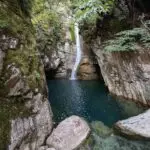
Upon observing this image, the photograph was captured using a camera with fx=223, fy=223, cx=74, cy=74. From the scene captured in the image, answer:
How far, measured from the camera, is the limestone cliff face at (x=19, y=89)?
640cm

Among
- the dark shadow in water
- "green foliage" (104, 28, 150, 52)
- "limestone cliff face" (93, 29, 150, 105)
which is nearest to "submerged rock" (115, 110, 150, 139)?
the dark shadow in water

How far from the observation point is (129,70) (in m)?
13.2

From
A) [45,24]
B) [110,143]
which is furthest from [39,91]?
[45,24]

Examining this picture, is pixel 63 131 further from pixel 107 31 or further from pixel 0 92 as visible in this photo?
pixel 107 31

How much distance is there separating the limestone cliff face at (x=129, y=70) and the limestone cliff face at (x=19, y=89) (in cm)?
564

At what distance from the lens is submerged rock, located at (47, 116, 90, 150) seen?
740cm

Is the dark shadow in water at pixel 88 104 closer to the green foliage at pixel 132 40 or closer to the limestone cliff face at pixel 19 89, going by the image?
the green foliage at pixel 132 40

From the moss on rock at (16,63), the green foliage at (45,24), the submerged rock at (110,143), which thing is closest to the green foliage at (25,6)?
the moss on rock at (16,63)

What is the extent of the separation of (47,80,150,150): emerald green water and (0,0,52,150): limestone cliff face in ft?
5.77

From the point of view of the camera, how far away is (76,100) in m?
15.1

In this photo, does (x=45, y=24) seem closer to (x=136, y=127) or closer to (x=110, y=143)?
(x=136, y=127)

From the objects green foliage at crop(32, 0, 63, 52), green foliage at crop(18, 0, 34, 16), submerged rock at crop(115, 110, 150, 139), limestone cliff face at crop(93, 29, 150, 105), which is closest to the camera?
submerged rock at crop(115, 110, 150, 139)

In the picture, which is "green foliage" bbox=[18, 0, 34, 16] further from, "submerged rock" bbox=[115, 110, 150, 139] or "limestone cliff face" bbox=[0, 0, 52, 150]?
"submerged rock" bbox=[115, 110, 150, 139]

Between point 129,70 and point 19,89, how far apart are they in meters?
8.12
